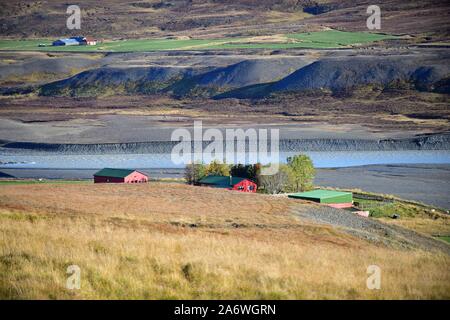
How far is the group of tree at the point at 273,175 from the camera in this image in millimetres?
43625

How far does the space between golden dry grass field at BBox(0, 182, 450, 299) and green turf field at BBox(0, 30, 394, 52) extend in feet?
369

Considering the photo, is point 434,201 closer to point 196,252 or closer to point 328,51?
point 196,252

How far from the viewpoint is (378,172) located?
2173 inches

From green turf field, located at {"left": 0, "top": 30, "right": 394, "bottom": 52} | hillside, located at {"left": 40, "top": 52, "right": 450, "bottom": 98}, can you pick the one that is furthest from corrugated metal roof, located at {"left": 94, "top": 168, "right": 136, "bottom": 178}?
green turf field, located at {"left": 0, "top": 30, "right": 394, "bottom": 52}

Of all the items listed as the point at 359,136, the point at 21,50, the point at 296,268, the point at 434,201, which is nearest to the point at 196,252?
the point at 296,268

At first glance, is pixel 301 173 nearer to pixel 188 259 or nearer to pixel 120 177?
pixel 120 177

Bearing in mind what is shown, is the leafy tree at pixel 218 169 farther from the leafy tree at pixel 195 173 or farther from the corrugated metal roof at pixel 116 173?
the corrugated metal roof at pixel 116 173

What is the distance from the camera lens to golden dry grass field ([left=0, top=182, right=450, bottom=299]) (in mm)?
12391

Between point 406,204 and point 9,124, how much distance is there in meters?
52.4

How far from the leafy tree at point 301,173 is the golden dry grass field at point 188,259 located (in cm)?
1934

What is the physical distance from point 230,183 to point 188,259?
28.1 metres

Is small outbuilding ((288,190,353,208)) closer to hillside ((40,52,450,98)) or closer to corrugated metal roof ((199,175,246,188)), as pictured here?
corrugated metal roof ((199,175,246,188))

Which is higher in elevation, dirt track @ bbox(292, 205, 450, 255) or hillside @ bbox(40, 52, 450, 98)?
hillside @ bbox(40, 52, 450, 98)

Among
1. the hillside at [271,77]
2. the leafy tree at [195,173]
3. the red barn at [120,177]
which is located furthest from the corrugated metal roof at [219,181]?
the hillside at [271,77]
